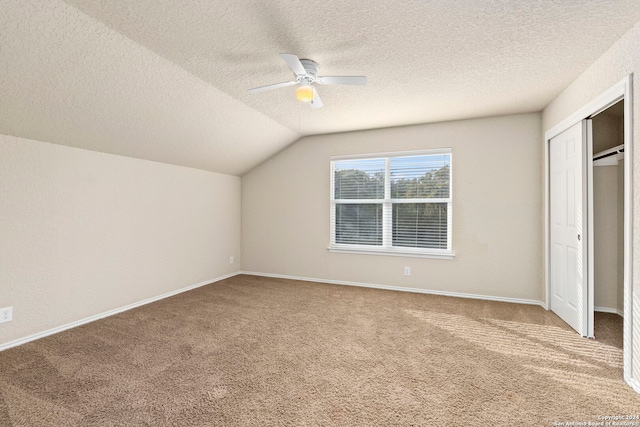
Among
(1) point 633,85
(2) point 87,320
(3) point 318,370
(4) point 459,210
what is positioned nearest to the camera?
(1) point 633,85

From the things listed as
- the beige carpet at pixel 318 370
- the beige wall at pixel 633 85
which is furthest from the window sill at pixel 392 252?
the beige wall at pixel 633 85

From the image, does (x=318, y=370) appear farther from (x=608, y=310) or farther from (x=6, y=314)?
(x=608, y=310)

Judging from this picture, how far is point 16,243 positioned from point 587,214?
5.17 meters

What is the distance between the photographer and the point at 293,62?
209cm

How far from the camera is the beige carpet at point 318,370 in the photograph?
1.74 metres

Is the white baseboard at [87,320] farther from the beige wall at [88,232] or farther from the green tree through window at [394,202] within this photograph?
the green tree through window at [394,202]

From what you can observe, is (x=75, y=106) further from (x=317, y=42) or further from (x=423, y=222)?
(x=423, y=222)

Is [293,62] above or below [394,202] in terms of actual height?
above

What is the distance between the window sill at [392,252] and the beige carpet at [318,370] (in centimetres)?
85

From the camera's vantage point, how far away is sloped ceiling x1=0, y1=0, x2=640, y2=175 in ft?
6.12

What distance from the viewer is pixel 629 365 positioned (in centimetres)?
203

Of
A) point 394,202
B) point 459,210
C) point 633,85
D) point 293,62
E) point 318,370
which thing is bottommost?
point 318,370

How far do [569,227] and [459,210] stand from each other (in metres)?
1.25

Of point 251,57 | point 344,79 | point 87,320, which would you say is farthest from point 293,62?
point 87,320
